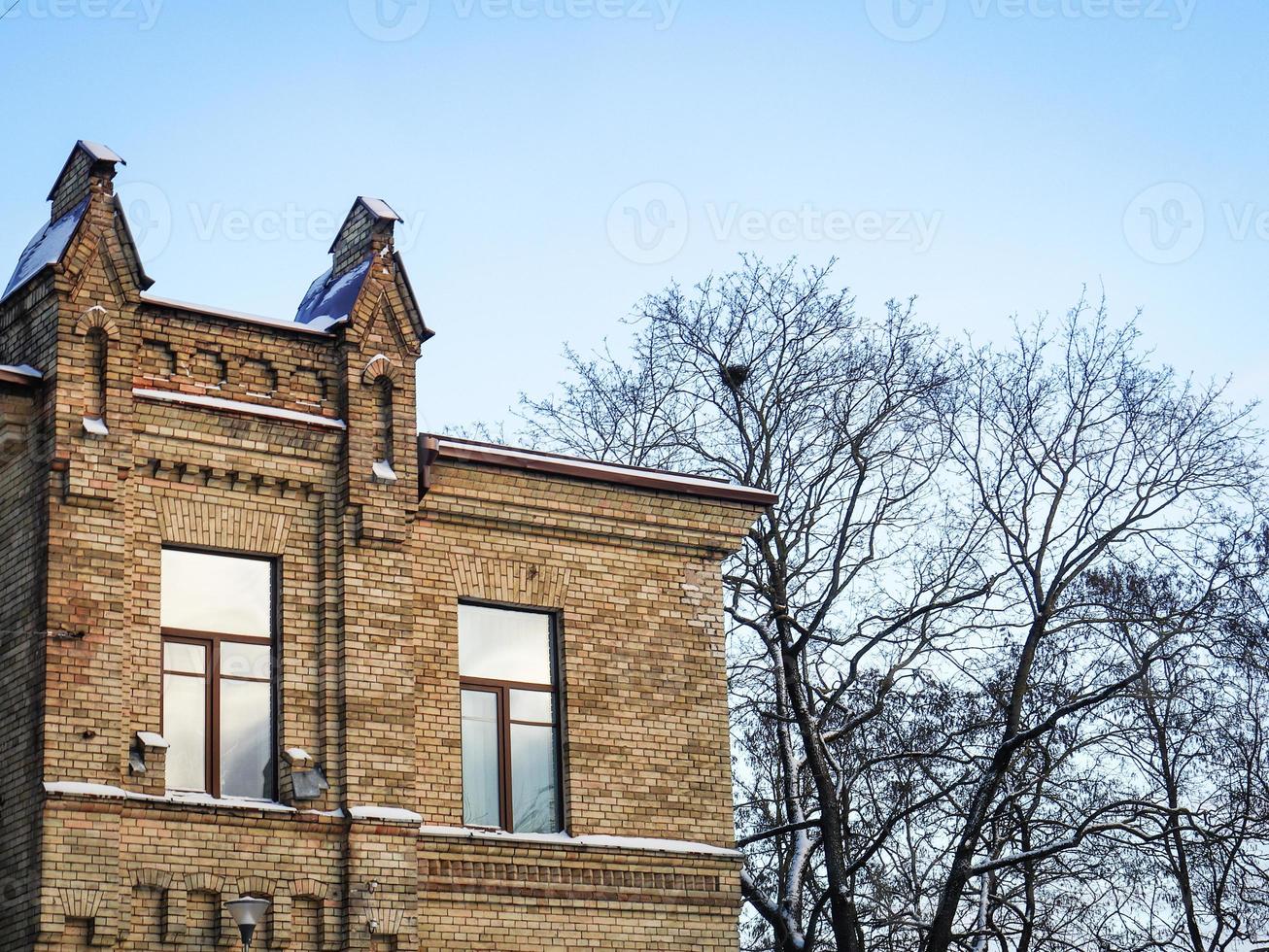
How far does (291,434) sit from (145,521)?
63.3 inches

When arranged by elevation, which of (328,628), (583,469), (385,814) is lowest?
(385,814)

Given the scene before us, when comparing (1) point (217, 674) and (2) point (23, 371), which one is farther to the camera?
(1) point (217, 674)

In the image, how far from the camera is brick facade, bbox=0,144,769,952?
14391mm

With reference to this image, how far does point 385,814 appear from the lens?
15.4 meters

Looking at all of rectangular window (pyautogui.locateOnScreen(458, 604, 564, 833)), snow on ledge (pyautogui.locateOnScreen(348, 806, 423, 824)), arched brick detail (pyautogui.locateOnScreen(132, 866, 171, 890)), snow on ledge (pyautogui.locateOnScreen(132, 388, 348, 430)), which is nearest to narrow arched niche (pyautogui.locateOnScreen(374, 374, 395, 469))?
snow on ledge (pyautogui.locateOnScreen(132, 388, 348, 430))

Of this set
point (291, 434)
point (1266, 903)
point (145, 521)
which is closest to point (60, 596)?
point (145, 521)

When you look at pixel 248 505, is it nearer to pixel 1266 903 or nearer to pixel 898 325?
pixel 898 325

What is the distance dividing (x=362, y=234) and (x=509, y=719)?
16.7 feet

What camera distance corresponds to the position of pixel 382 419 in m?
16.8

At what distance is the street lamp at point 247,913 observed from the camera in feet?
44.6

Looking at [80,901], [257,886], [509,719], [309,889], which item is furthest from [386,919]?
[80,901]

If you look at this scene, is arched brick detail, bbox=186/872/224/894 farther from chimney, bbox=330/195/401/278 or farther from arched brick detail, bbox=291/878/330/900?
chimney, bbox=330/195/401/278

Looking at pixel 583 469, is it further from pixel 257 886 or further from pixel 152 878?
pixel 152 878

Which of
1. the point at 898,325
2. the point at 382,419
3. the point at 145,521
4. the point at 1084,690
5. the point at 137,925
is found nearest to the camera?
the point at 137,925
